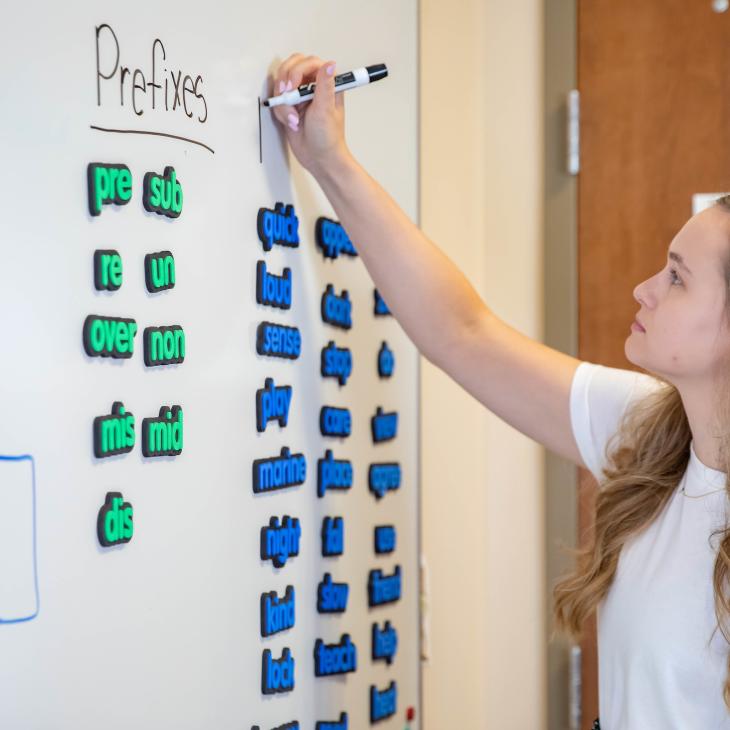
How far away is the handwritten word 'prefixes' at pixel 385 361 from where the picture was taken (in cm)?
139

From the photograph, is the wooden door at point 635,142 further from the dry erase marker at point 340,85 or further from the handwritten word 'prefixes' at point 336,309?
the dry erase marker at point 340,85

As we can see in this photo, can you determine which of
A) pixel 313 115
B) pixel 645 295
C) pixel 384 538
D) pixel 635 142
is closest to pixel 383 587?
pixel 384 538

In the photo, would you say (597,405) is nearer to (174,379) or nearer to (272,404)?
(272,404)

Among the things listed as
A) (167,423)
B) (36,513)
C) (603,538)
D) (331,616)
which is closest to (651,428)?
(603,538)

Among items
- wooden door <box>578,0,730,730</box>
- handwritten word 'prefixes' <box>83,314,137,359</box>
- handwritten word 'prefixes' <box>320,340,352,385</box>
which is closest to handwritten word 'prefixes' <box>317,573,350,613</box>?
handwritten word 'prefixes' <box>320,340,352,385</box>

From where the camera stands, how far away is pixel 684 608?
3.68 feet

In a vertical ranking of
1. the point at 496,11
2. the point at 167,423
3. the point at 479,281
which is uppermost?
the point at 496,11

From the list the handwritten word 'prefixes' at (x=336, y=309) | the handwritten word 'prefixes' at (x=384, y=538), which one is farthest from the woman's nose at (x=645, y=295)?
the handwritten word 'prefixes' at (x=384, y=538)

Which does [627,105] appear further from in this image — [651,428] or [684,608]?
[684,608]

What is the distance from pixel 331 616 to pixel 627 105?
1056 millimetres

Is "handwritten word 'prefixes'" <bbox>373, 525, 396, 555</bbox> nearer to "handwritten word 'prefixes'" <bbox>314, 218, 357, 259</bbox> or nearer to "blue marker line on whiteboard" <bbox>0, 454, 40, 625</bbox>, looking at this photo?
"handwritten word 'prefixes'" <bbox>314, 218, 357, 259</bbox>

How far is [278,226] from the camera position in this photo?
45.1 inches

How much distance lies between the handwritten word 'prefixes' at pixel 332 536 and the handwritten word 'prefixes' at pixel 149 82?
Result: 1.65 ft

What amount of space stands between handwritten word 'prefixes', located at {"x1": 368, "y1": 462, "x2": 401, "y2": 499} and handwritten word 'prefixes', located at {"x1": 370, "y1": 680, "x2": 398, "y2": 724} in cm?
25
